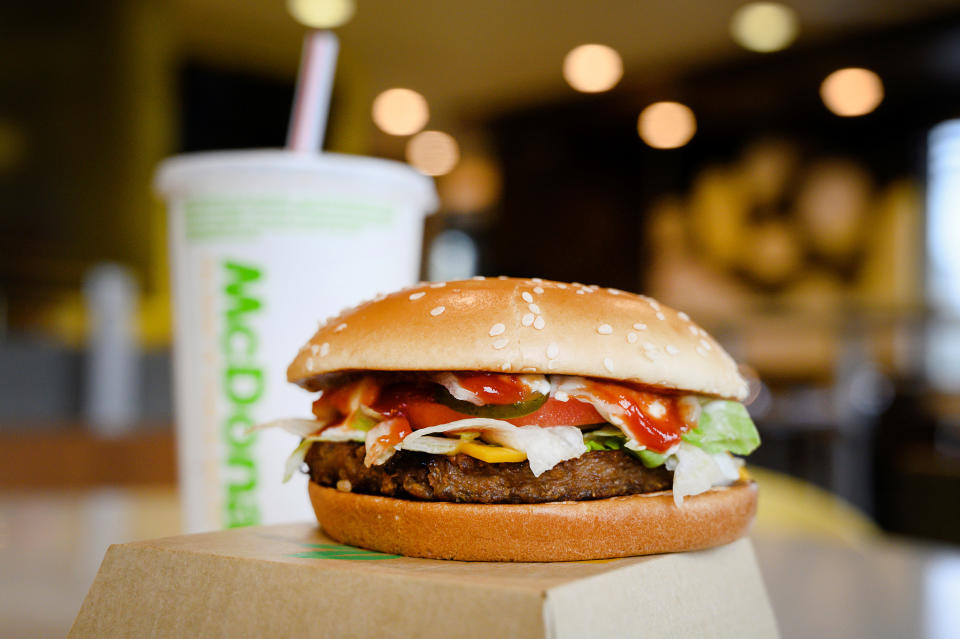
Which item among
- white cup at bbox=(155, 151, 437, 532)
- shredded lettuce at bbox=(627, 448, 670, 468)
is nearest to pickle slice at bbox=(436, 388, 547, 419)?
shredded lettuce at bbox=(627, 448, 670, 468)

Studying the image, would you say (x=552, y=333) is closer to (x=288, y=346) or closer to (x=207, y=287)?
(x=288, y=346)

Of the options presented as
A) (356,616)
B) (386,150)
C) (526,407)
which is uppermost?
(386,150)

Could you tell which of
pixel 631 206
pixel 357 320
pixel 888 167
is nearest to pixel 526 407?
pixel 357 320

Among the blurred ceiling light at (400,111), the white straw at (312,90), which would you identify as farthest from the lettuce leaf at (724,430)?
the blurred ceiling light at (400,111)

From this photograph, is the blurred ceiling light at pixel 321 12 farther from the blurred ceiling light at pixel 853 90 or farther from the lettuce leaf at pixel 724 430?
the lettuce leaf at pixel 724 430

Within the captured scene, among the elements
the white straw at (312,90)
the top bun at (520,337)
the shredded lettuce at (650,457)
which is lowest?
the shredded lettuce at (650,457)

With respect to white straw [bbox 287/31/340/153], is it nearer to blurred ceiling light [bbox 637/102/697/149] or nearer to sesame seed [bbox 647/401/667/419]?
sesame seed [bbox 647/401/667/419]
